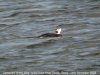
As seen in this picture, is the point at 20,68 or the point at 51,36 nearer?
the point at 20,68

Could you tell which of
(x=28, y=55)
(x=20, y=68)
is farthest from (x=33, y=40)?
(x=20, y=68)

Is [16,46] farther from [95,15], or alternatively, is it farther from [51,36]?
[95,15]

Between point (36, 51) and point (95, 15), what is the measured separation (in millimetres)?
5494

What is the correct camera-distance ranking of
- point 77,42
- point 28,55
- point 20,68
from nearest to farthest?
point 20,68
point 28,55
point 77,42

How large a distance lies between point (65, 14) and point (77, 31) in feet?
9.56

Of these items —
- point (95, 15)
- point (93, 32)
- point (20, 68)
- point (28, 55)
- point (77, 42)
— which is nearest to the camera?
point (20, 68)

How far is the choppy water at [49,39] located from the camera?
16562mm

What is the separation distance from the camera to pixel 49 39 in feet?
62.9

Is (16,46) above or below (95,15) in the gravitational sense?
below

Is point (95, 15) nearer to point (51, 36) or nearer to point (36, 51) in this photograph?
point (51, 36)

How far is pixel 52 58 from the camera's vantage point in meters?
17.0

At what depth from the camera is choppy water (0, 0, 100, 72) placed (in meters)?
16.6

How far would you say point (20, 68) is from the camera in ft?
53.1

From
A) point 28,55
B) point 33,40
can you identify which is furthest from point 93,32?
point 28,55
